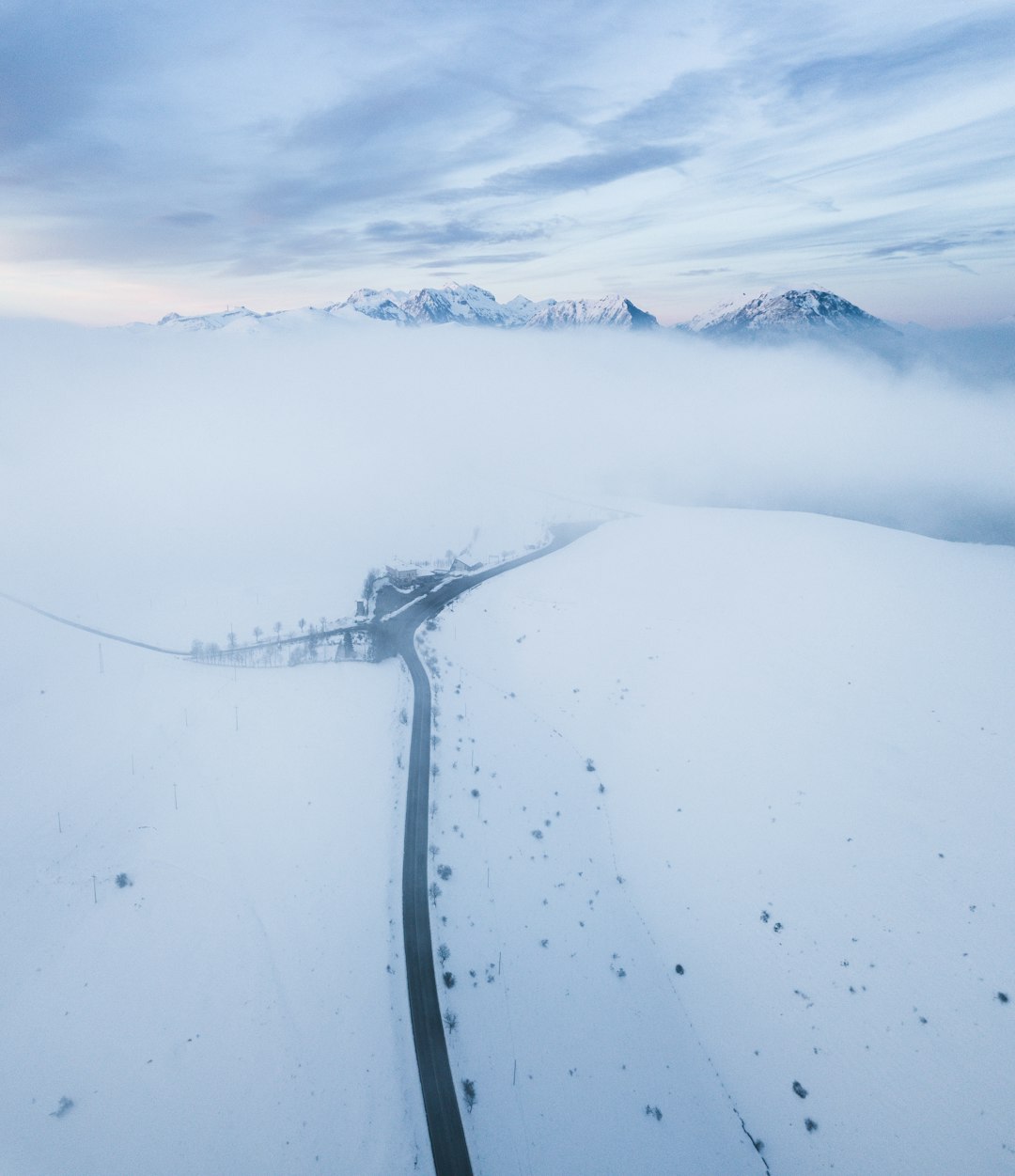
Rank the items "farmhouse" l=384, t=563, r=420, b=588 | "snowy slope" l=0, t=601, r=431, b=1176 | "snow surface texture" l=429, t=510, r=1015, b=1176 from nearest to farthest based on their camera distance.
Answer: "snowy slope" l=0, t=601, r=431, b=1176 → "snow surface texture" l=429, t=510, r=1015, b=1176 → "farmhouse" l=384, t=563, r=420, b=588

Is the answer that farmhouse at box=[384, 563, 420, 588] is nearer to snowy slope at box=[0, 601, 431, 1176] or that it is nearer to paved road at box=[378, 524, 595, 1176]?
paved road at box=[378, 524, 595, 1176]

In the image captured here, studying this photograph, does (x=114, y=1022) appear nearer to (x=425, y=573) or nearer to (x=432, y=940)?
(x=432, y=940)

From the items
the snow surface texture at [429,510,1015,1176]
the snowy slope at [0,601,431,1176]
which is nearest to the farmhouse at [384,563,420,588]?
the snow surface texture at [429,510,1015,1176]

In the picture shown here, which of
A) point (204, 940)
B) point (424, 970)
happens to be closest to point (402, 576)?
point (204, 940)

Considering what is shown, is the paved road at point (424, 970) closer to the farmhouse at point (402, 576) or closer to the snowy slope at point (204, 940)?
the snowy slope at point (204, 940)

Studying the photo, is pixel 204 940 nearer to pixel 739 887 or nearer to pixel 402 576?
pixel 739 887

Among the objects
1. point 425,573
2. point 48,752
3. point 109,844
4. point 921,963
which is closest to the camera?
point 921,963

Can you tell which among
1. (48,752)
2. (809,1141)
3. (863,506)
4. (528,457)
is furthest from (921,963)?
(528,457)

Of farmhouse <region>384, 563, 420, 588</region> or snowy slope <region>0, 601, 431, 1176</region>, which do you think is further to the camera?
farmhouse <region>384, 563, 420, 588</region>
